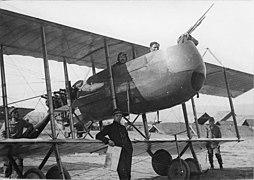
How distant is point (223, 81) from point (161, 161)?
4.60 metres

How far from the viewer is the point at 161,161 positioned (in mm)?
8359

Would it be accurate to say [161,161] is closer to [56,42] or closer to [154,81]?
[154,81]

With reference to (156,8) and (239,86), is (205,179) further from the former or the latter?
(239,86)

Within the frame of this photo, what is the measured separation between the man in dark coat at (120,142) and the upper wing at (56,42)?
9.10 ft

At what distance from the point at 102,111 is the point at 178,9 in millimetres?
3182

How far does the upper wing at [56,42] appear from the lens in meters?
6.50

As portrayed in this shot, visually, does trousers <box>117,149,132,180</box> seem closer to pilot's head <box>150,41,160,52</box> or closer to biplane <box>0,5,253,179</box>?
biplane <box>0,5,253,179</box>

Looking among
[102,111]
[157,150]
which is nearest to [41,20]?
[102,111]

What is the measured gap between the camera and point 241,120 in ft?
145

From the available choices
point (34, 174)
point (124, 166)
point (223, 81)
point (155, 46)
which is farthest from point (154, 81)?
point (223, 81)

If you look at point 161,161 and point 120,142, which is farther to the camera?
point 161,161

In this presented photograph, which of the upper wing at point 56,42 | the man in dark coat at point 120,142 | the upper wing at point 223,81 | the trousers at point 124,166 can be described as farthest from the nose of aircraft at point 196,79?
the upper wing at point 223,81

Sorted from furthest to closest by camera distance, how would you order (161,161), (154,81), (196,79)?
(161,161) < (154,81) < (196,79)

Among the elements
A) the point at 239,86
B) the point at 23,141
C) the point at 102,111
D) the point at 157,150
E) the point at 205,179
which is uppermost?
the point at 239,86
